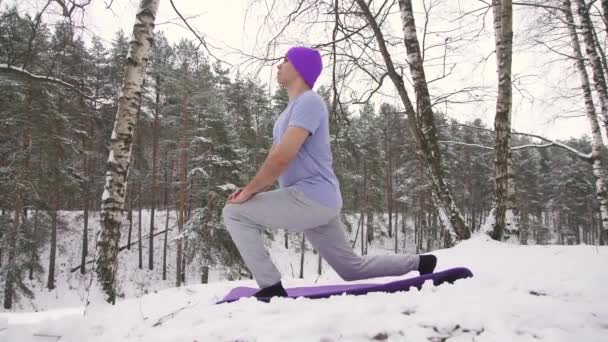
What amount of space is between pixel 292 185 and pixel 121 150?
104 inches

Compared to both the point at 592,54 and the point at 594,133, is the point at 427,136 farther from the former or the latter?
the point at 594,133

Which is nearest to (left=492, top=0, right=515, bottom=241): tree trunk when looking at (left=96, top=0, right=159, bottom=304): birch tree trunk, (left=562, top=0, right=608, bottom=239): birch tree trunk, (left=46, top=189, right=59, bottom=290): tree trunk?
(left=562, top=0, right=608, bottom=239): birch tree trunk

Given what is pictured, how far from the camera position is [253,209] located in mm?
2641

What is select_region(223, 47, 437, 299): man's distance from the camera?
255 centimetres

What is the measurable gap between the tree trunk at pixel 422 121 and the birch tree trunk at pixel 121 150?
129 inches

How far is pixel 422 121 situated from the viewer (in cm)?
646

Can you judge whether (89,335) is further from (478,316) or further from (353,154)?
(353,154)

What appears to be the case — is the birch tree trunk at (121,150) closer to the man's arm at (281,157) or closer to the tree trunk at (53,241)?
the man's arm at (281,157)

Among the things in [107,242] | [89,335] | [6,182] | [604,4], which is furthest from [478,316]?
[6,182]

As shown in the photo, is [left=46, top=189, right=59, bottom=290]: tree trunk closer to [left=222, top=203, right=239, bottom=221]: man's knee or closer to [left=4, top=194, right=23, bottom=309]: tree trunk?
[left=4, top=194, right=23, bottom=309]: tree trunk

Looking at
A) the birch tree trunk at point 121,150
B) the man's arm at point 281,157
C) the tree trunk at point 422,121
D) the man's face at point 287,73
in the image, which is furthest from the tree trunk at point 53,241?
the man's arm at point 281,157

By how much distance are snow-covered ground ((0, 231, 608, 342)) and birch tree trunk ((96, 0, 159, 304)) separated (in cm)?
81

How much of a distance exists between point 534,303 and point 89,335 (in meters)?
3.08

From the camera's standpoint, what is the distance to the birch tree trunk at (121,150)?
417cm
